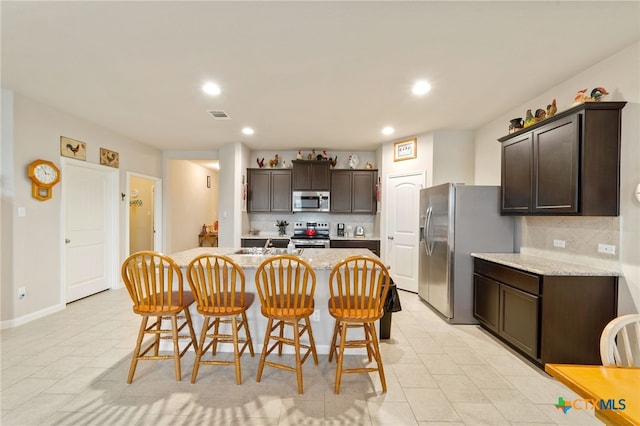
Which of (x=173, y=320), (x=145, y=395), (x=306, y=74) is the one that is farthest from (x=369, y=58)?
(x=145, y=395)

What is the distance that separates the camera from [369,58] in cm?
233

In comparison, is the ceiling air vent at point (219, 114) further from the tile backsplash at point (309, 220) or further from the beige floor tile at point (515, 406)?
the beige floor tile at point (515, 406)

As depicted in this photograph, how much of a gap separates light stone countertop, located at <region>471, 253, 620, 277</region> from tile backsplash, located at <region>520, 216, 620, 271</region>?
8 centimetres

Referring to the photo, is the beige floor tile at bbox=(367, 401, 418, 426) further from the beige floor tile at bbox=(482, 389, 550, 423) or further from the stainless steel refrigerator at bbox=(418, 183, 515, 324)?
the stainless steel refrigerator at bbox=(418, 183, 515, 324)

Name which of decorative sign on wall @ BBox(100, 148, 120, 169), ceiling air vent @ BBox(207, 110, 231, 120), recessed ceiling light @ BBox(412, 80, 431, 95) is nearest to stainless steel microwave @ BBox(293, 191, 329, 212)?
ceiling air vent @ BBox(207, 110, 231, 120)

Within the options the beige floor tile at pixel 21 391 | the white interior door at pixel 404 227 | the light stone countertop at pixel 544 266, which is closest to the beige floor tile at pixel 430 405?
the light stone countertop at pixel 544 266

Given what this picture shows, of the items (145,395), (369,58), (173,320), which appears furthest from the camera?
(369,58)

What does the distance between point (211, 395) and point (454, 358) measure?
2.15 metres

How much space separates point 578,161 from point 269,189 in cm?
450

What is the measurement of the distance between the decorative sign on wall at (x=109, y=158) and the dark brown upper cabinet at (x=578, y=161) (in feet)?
18.9

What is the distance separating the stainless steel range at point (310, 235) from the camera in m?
5.10

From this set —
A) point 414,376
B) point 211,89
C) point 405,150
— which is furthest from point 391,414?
point 405,150

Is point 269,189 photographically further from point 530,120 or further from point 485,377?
point 485,377

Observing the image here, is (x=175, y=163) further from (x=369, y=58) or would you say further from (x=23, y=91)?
(x=369, y=58)
